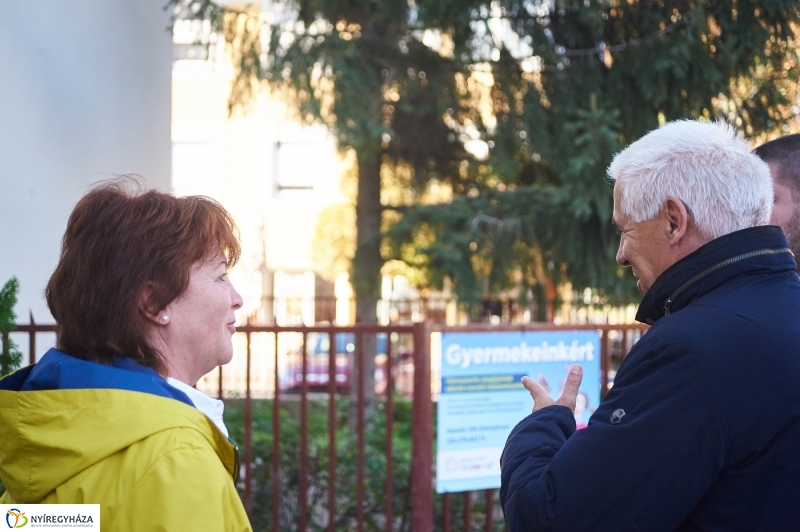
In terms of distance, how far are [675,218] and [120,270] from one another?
121cm

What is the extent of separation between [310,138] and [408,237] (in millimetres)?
13160

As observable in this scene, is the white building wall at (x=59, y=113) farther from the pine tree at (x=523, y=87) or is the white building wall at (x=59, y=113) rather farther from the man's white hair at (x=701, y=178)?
the man's white hair at (x=701, y=178)

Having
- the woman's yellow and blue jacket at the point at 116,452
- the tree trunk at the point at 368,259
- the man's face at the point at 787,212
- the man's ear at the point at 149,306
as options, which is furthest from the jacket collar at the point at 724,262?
the tree trunk at the point at 368,259

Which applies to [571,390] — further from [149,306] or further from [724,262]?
[149,306]

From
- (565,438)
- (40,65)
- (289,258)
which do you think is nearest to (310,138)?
(289,258)

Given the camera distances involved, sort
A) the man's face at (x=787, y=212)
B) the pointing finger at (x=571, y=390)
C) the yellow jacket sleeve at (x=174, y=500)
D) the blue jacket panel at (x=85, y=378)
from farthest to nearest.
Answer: the man's face at (x=787, y=212), the pointing finger at (x=571, y=390), the blue jacket panel at (x=85, y=378), the yellow jacket sleeve at (x=174, y=500)

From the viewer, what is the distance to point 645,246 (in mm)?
1690

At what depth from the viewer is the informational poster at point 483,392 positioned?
4391mm

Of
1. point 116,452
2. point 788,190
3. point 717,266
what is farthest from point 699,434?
point 788,190

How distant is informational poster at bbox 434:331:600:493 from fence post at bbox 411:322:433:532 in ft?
0.27

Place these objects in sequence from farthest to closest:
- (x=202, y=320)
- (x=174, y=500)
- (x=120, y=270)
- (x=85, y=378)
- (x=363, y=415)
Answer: (x=363, y=415) < (x=202, y=320) < (x=120, y=270) < (x=85, y=378) < (x=174, y=500)

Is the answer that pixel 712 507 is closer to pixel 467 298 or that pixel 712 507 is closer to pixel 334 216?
pixel 467 298

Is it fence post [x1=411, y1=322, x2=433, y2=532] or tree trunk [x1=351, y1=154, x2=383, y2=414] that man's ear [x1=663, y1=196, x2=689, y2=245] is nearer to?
fence post [x1=411, y1=322, x2=433, y2=532]

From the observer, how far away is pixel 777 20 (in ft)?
20.7
